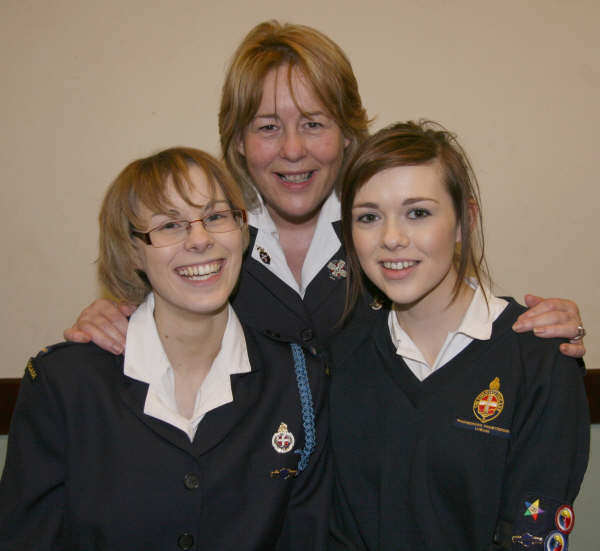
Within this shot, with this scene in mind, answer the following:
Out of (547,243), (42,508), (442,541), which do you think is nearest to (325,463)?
(442,541)

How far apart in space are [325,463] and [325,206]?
34.5 inches

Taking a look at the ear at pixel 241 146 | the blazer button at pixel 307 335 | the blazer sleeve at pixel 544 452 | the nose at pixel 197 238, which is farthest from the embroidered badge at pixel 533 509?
the ear at pixel 241 146

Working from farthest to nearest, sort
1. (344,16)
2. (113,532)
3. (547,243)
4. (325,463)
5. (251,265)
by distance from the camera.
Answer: (547,243) < (344,16) < (251,265) < (325,463) < (113,532)

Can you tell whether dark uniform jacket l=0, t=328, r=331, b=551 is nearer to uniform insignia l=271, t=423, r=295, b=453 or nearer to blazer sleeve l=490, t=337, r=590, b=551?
uniform insignia l=271, t=423, r=295, b=453

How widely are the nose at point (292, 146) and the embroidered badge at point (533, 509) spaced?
1.17 meters

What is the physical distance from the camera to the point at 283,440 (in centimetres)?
157

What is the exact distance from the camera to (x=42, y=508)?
144 cm

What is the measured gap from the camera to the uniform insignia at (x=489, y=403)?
4.82ft

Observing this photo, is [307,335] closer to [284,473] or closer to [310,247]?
[310,247]

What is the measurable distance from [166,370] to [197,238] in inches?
14.7

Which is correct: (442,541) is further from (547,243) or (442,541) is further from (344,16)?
(344,16)

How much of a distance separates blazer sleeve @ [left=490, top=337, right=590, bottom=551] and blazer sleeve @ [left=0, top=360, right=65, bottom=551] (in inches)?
44.2

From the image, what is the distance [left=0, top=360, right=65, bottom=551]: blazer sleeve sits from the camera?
1.41 metres

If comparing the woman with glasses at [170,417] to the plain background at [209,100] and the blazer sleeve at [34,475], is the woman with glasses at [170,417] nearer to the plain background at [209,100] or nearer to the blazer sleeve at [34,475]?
the blazer sleeve at [34,475]
